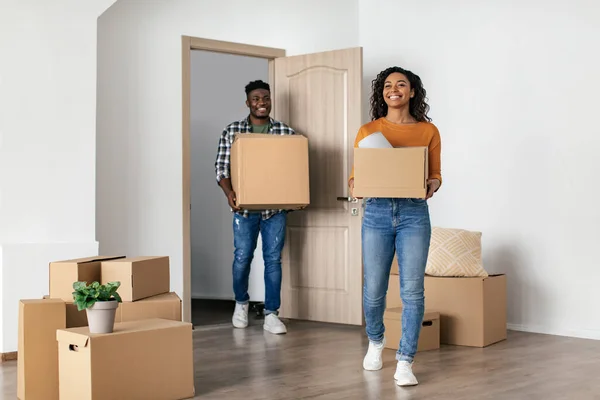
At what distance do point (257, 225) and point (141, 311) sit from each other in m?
1.74

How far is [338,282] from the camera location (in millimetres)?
4957

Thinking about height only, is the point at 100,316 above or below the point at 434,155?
Result: below

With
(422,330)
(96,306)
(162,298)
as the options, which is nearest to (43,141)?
(162,298)

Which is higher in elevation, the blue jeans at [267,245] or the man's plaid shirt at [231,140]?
the man's plaid shirt at [231,140]

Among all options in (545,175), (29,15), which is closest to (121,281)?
(29,15)

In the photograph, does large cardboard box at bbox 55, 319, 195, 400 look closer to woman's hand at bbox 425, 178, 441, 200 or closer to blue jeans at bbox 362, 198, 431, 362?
blue jeans at bbox 362, 198, 431, 362

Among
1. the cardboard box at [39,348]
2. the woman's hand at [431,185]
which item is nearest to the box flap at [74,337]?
the cardboard box at [39,348]

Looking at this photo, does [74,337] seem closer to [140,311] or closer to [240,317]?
[140,311]

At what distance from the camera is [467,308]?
424cm

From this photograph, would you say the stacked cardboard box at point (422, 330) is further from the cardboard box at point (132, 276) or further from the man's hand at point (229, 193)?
the cardboard box at point (132, 276)

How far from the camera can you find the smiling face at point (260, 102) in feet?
15.6

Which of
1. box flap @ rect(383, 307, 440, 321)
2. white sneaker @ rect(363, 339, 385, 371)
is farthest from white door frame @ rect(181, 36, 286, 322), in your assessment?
white sneaker @ rect(363, 339, 385, 371)

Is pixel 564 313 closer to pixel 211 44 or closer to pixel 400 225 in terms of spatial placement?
pixel 400 225

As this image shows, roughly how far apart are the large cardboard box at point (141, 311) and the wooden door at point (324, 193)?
1.85 metres
